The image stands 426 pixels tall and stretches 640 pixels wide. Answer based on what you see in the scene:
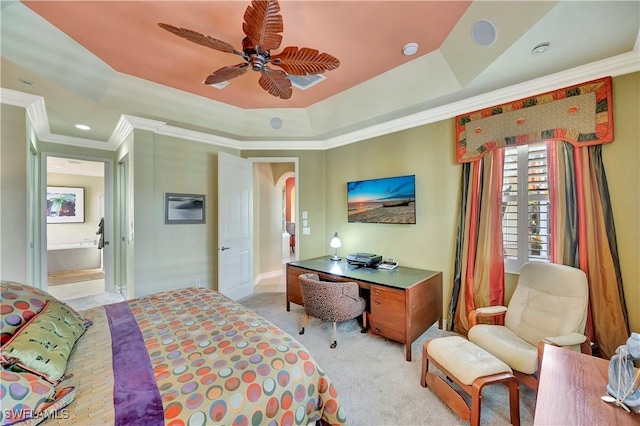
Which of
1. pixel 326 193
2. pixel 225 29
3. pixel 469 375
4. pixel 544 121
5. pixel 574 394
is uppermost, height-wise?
pixel 225 29

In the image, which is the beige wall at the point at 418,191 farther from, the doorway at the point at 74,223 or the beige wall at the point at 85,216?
the beige wall at the point at 85,216

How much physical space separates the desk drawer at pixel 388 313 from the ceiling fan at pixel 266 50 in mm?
2145

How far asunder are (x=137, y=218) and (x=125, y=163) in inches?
53.6

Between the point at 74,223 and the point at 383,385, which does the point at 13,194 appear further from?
the point at 74,223

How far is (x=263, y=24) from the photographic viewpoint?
1.56 m

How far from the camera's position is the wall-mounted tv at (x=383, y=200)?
128 inches

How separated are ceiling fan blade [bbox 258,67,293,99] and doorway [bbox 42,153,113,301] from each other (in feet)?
16.6

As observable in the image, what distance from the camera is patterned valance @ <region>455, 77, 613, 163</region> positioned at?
2053 mm

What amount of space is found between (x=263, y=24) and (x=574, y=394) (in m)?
2.48

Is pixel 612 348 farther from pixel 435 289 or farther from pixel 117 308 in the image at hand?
pixel 117 308

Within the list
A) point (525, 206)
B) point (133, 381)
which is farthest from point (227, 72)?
point (525, 206)

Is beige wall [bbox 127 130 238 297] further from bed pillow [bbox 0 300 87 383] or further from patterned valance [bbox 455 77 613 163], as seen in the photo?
patterned valance [bbox 455 77 613 163]

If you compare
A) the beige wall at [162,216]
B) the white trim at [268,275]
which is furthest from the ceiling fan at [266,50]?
the white trim at [268,275]

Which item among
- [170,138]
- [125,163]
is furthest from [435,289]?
[125,163]
